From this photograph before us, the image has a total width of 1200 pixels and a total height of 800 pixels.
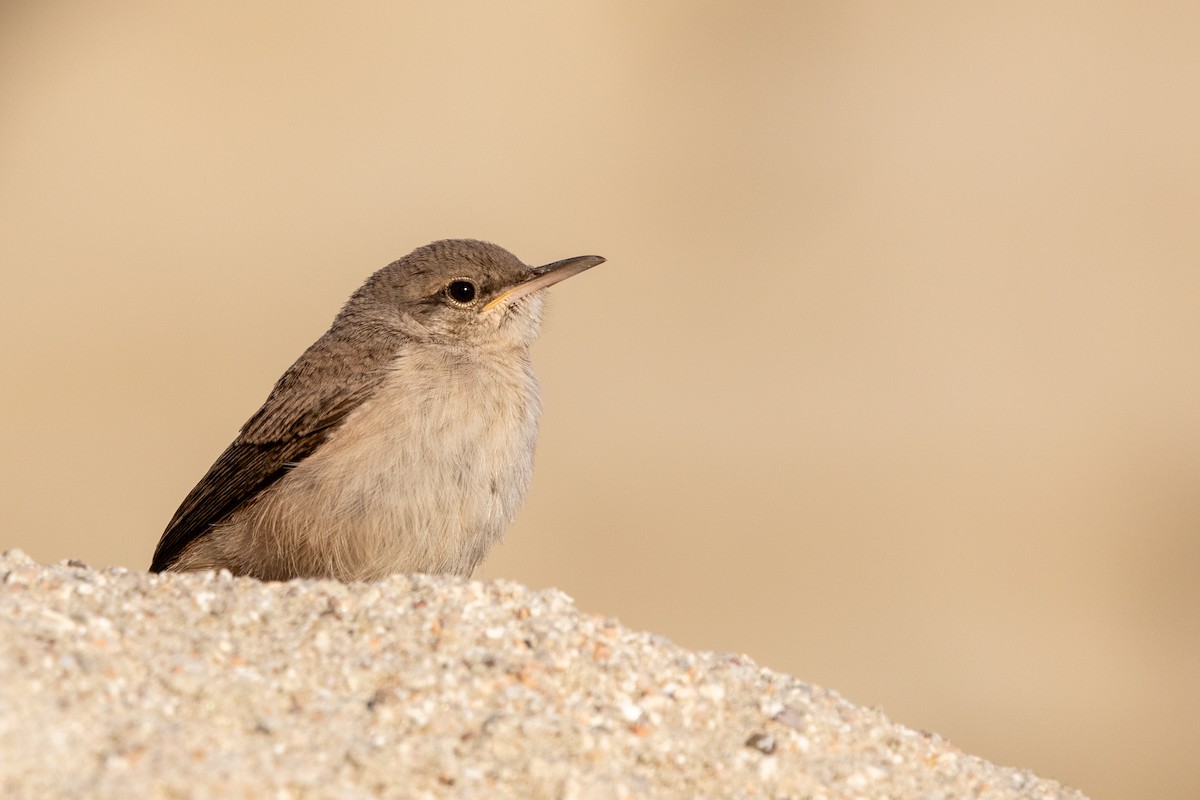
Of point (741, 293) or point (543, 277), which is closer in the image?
point (543, 277)

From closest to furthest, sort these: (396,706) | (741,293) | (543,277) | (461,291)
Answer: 1. (396,706)
2. (461,291)
3. (543,277)
4. (741,293)

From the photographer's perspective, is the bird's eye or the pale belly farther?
the bird's eye

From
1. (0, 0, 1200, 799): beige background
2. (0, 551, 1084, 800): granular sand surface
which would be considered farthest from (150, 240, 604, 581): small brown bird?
(0, 0, 1200, 799): beige background

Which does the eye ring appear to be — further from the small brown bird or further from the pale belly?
the pale belly

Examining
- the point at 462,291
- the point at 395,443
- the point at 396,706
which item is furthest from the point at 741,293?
the point at 396,706

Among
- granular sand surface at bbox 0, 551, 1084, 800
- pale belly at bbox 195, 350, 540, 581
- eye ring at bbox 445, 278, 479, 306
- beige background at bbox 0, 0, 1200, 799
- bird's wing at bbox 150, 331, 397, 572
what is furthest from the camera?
beige background at bbox 0, 0, 1200, 799

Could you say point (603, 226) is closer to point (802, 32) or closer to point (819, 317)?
point (819, 317)

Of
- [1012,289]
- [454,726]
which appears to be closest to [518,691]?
[454,726]

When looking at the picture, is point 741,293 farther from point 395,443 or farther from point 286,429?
point 395,443
